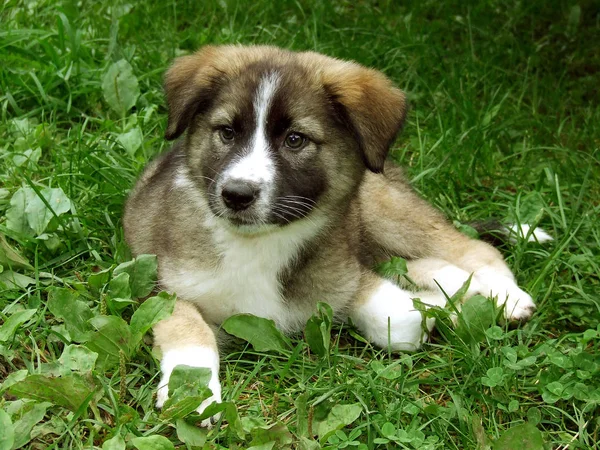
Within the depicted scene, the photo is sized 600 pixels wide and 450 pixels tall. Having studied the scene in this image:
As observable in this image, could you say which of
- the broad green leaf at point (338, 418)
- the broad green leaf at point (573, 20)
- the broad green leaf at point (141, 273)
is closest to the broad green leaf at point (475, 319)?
the broad green leaf at point (338, 418)

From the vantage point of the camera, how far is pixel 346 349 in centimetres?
381

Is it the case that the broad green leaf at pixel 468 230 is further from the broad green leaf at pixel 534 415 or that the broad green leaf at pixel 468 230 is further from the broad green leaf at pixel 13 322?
the broad green leaf at pixel 13 322

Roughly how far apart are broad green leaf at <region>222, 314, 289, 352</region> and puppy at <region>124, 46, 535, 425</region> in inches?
3.8

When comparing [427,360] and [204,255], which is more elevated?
[204,255]

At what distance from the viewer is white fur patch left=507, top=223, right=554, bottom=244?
14.4ft

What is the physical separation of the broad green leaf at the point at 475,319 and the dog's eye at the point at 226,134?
1.11m

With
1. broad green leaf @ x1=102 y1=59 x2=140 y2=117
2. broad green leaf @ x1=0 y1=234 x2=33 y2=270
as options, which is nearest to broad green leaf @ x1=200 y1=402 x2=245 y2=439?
broad green leaf @ x1=0 y1=234 x2=33 y2=270

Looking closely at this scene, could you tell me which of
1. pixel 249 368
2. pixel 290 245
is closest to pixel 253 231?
pixel 290 245

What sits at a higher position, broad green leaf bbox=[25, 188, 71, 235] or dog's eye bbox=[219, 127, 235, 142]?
dog's eye bbox=[219, 127, 235, 142]

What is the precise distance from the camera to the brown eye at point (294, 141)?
11.3ft

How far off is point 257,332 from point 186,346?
311mm

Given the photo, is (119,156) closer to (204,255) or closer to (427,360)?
(204,255)

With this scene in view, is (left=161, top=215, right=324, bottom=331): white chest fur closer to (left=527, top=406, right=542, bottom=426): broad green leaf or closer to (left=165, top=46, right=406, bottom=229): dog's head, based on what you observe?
(left=165, top=46, right=406, bottom=229): dog's head

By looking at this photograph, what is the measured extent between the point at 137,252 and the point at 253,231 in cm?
76
